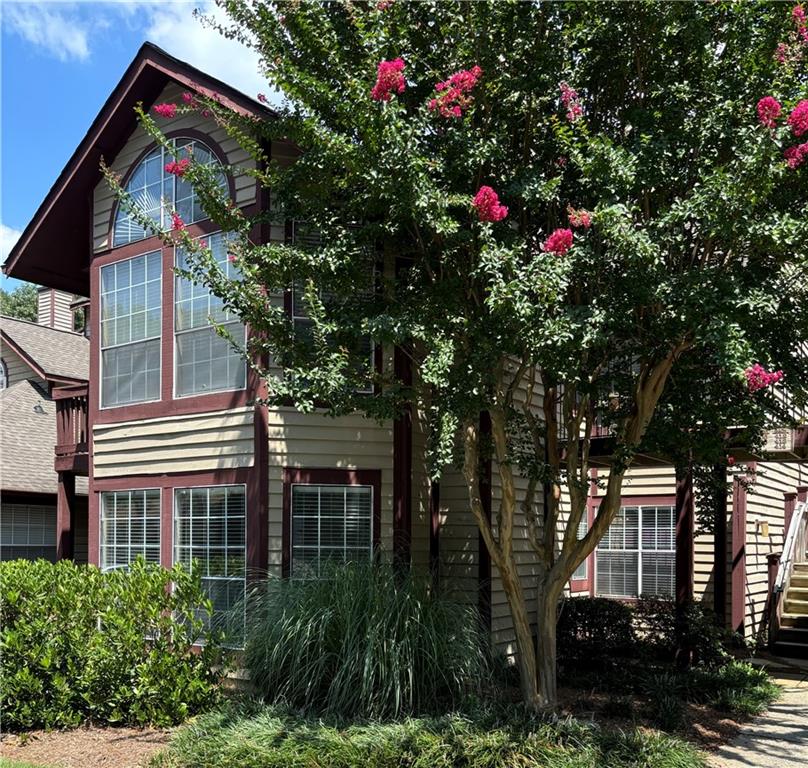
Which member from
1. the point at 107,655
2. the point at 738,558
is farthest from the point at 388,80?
the point at 738,558

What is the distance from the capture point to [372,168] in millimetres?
7625

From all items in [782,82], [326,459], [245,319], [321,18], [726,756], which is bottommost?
[726,756]

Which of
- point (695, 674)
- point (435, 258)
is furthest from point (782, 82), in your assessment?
point (695, 674)

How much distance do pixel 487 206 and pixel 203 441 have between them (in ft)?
16.7

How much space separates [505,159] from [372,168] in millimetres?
1546

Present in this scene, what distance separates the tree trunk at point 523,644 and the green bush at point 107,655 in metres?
3.01

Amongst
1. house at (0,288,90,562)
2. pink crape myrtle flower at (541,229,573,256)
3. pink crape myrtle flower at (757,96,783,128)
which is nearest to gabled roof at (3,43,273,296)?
house at (0,288,90,562)

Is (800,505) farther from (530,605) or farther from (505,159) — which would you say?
(505,159)

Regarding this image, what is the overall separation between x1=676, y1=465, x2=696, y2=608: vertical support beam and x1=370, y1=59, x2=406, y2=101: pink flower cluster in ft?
22.0

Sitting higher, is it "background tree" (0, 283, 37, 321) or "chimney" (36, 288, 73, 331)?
"background tree" (0, 283, 37, 321)

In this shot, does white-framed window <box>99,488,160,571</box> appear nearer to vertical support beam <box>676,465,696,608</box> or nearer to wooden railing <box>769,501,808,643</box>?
vertical support beam <box>676,465,696,608</box>

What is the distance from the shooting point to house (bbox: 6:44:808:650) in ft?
33.8

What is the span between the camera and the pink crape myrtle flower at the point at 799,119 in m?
6.69

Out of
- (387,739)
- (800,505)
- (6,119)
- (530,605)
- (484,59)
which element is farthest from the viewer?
(800,505)
